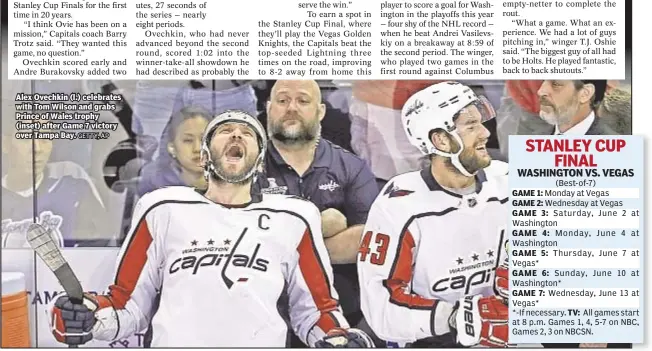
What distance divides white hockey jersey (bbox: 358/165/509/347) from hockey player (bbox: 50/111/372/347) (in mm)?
79

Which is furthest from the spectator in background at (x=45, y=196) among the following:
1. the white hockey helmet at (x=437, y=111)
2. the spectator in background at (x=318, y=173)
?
the white hockey helmet at (x=437, y=111)

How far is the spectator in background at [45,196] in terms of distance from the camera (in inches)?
46.4

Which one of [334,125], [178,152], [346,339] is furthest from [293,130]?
[346,339]

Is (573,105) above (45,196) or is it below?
above

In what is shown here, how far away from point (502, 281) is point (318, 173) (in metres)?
0.32

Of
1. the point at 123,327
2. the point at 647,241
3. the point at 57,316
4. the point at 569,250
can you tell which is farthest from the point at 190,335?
the point at 647,241

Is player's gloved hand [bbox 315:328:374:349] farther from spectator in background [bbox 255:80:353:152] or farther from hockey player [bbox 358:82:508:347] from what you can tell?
spectator in background [bbox 255:80:353:152]

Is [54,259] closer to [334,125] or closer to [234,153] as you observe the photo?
[234,153]

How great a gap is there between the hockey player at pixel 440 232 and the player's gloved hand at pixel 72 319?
1.37 ft

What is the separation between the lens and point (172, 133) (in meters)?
1.17

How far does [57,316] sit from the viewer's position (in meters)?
1.19

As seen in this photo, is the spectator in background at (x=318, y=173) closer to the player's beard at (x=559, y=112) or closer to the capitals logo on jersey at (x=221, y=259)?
the capitals logo on jersey at (x=221, y=259)

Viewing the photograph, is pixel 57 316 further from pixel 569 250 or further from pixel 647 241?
pixel 647 241
